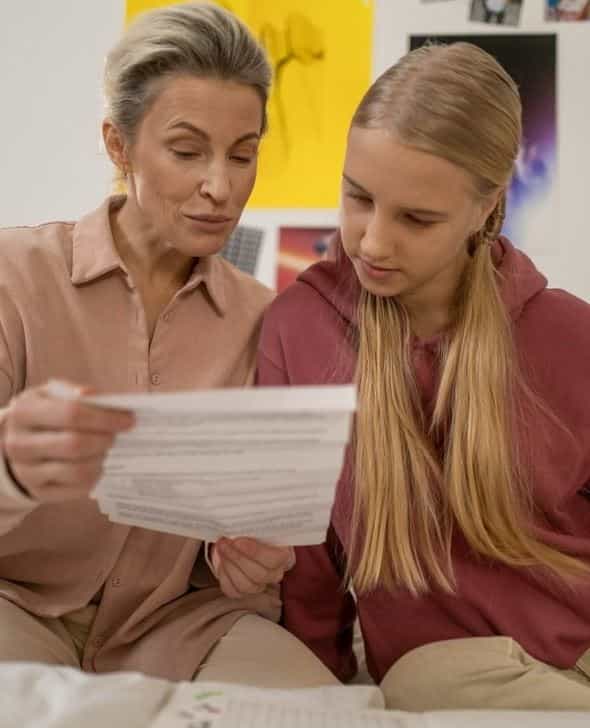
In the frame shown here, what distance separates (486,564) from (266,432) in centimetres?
49

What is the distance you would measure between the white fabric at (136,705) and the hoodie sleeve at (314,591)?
0.39m

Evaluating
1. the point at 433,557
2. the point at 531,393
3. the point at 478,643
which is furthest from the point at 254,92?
the point at 478,643

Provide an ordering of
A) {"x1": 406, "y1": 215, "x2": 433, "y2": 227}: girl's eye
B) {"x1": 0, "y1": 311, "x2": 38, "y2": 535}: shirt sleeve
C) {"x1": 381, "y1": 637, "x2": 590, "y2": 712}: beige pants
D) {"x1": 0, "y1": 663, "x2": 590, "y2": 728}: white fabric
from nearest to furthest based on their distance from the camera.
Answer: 1. {"x1": 0, "y1": 663, "x2": 590, "y2": 728}: white fabric
2. {"x1": 0, "y1": 311, "x2": 38, "y2": 535}: shirt sleeve
3. {"x1": 381, "y1": 637, "x2": 590, "y2": 712}: beige pants
4. {"x1": 406, "y1": 215, "x2": 433, "y2": 227}: girl's eye

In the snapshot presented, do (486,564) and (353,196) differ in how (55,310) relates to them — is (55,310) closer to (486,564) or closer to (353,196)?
(353,196)

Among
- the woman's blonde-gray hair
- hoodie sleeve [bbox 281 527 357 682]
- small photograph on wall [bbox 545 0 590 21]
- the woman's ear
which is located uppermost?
the woman's blonde-gray hair

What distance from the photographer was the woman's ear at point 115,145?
1220 millimetres

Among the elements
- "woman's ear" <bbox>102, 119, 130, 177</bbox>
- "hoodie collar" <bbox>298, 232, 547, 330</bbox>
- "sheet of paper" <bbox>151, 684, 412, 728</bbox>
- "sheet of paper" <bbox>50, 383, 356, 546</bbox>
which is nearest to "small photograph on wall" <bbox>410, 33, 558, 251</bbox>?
"hoodie collar" <bbox>298, 232, 547, 330</bbox>

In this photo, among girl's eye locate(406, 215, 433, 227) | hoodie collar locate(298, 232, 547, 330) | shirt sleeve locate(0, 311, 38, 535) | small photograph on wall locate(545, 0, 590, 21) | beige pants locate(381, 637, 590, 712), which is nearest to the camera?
shirt sleeve locate(0, 311, 38, 535)

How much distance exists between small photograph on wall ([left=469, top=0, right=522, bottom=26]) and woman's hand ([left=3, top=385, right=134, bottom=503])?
1.43 meters

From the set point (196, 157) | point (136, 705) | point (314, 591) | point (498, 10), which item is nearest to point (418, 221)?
point (196, 157)

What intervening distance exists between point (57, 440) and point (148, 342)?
41 centimetres

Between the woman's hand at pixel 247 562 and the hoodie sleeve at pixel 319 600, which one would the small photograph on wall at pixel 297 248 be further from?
the woman's hand at pixel 247 562

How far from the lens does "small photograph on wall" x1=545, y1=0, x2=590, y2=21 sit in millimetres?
1860

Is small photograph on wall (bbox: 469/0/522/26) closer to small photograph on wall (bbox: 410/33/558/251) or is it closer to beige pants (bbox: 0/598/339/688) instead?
small photograph on wall (bbox: 410/33/558/251)
